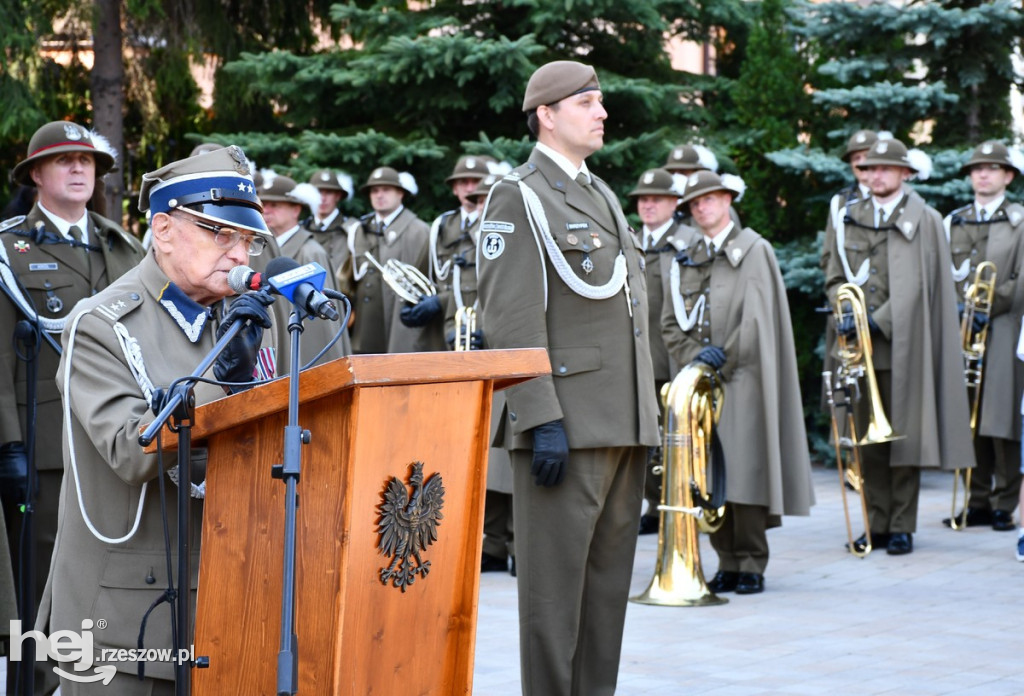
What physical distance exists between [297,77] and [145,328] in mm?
10586

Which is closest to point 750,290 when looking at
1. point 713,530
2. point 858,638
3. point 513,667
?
point 713,530

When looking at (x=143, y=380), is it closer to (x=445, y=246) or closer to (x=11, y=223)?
(x=11, y=223)

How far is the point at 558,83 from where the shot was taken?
17.2 feet

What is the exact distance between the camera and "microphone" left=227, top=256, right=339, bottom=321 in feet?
10.4

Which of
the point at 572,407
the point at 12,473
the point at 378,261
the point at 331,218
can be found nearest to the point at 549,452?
the point at 572,407

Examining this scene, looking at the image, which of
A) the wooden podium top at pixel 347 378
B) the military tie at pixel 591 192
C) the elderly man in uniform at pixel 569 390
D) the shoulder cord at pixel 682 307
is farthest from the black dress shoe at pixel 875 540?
the wooden podium top at pixel 347 378

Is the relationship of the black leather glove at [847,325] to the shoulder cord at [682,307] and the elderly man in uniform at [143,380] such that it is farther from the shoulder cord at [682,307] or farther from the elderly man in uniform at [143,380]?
the elderly man in uniform at [143,380]

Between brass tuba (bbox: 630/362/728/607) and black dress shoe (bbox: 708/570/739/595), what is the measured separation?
0.35 m

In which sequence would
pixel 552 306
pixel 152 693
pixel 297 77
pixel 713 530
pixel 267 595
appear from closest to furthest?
pixel 267 595, pixel 152 693, pixel 552 306, pixel 713 530, pixel 297 77

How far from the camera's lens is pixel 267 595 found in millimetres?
3268

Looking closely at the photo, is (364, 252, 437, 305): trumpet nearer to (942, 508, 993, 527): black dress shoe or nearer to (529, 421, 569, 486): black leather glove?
(942, 508, 993, 527): black dress shoe

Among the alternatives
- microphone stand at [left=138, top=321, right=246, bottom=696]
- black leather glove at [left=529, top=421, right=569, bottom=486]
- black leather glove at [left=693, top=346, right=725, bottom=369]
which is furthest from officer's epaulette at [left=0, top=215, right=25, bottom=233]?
black leather glove at [left=693, top=346, right=725, bottom=369]

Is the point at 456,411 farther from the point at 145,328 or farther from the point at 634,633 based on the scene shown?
the point at 634,633

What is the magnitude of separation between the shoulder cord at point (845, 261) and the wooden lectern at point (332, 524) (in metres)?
6.57
